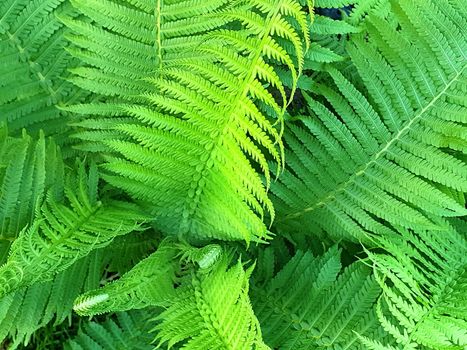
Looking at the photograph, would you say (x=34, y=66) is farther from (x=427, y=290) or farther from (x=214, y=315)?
(x=427, y=290)

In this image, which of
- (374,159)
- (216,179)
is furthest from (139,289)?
(374,159)

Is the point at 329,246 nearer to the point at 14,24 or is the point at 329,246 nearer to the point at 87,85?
the point at 87,85

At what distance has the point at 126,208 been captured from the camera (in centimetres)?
132

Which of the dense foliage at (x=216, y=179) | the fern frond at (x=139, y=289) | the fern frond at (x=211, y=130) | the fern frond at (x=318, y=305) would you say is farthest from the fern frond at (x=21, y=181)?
the fern frond at (x=318, y=305)

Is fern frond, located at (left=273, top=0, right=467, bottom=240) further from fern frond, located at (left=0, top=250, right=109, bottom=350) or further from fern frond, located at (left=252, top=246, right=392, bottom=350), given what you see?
fern frond, located at (left=0, top=250, right=109, bottom=350)

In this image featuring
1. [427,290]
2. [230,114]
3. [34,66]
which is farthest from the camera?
[34,66]

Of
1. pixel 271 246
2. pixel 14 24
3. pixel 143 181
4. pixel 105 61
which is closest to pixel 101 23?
pixel 105 61

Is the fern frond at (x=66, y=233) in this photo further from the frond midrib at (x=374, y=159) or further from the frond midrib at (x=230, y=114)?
the frond midrib at (x=374, y=159)

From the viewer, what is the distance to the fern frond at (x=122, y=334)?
146 centimetres

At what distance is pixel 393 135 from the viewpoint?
1380 mm

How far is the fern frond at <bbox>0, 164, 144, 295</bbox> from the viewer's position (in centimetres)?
108

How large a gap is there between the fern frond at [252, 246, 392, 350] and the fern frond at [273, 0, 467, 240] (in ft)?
0.35

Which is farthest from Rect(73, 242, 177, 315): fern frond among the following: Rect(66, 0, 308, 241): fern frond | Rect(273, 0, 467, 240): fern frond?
Rect(273, 0, 467, 240): fern frond

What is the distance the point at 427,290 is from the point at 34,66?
1085 mm
